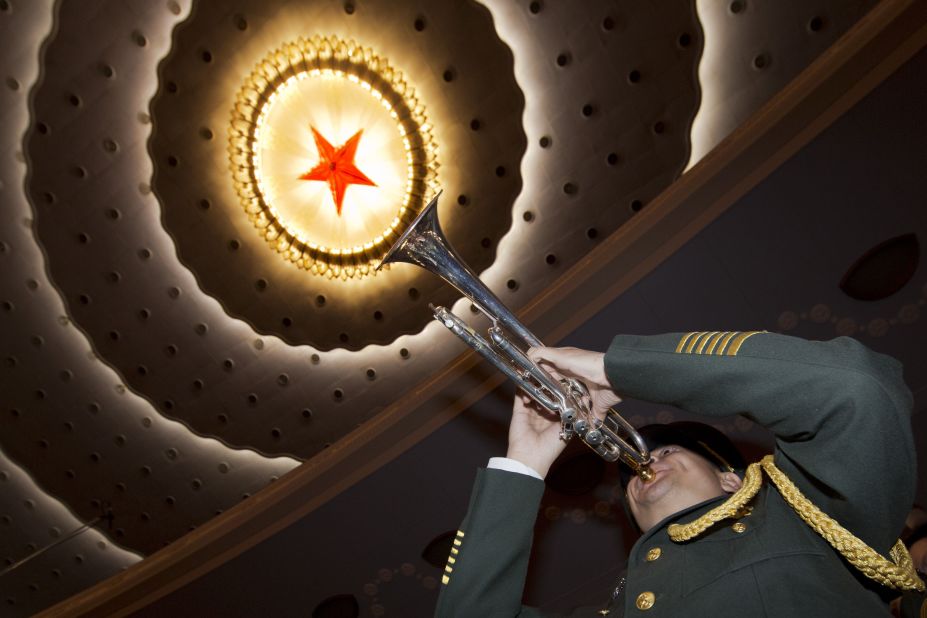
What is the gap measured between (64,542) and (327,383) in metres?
3.80

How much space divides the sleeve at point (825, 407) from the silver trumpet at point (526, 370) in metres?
0.46

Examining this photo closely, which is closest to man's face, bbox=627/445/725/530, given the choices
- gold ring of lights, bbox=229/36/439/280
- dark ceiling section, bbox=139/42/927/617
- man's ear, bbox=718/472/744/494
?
man's ear, bbox=718/472/744/494

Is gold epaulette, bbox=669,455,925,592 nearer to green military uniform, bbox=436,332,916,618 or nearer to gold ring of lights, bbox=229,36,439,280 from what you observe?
green military uniform, bbox=436,332,916,618

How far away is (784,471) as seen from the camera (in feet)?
5.44

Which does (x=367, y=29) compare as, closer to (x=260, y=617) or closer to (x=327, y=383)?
A: (x=327, y=383)

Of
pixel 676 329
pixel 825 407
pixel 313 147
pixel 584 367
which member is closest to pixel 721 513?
pixel 825 407

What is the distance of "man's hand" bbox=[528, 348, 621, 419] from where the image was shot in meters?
1.82

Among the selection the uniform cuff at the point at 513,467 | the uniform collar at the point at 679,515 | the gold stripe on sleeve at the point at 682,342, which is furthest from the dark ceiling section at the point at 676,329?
the gold stripe on sleeve at the point at 682,342

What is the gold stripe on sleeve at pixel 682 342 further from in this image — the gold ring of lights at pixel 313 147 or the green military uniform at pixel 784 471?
the gold ring of lights at pixel 313 147

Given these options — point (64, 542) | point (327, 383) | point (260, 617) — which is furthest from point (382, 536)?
point (64, 542)

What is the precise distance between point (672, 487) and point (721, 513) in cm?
36

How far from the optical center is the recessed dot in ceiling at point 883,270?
3.98 metres

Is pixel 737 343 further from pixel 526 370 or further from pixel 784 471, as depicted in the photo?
pixel 526 370

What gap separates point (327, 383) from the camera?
258 inches
